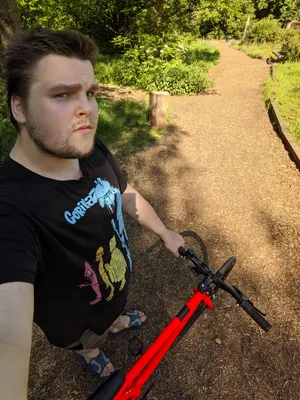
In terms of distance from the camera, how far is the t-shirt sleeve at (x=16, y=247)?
959 mm

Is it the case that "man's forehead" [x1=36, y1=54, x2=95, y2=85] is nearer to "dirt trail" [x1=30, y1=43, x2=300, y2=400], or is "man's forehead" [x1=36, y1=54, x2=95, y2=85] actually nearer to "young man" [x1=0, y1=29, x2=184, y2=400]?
"young man" [x1=0, y1=29, x2=184, y2=400]

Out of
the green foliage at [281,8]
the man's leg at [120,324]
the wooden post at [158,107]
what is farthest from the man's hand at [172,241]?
the green foliage at [281,8]

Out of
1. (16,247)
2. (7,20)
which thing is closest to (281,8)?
(7,20)

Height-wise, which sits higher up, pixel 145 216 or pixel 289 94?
pixel 145 216

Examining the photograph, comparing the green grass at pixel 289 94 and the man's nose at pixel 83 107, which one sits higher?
the man's nose at pixel 83 107

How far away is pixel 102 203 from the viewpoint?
140cm

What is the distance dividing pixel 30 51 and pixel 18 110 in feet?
0.77

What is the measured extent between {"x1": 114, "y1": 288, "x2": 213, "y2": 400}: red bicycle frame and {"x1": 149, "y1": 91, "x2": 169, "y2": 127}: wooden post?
5.21m

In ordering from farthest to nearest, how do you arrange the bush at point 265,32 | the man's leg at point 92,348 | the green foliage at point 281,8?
the green foliage at point 281,8 < the bush at point 265,32 < the man's leg at point 92,348

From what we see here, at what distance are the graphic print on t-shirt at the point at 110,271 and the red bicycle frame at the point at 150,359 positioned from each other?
37 cm

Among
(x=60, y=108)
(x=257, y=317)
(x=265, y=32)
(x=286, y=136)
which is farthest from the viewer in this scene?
(x=265, y=32)

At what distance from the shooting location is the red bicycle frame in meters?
1.27

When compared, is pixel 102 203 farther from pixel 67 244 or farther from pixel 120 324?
pixel 120 324

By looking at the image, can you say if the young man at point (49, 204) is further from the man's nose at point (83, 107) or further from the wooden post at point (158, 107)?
the wooden post at point (158, 107)
